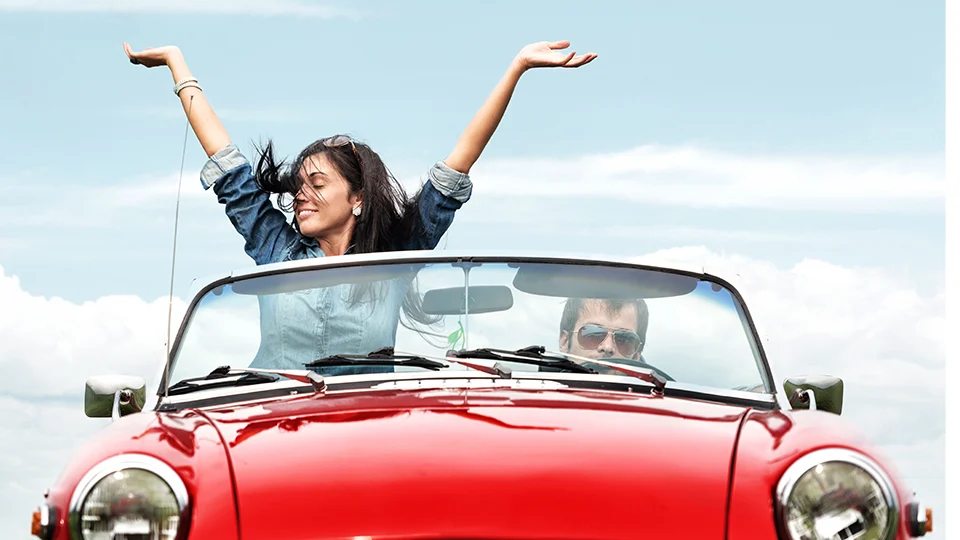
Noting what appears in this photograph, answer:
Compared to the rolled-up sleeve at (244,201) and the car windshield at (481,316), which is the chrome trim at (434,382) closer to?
the car windshield at (481,316)

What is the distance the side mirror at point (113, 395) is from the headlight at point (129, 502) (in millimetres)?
1130

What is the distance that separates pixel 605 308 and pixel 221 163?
2852 millimetres

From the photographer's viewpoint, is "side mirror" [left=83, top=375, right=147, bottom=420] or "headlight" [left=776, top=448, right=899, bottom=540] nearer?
"headlight" [left=776, top=448, right=899, bottom=540]

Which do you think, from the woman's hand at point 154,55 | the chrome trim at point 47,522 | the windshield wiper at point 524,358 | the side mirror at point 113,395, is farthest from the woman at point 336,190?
the chrome trim at point 47,522

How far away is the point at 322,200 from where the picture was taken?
252 inches

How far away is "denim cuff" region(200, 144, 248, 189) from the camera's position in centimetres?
658

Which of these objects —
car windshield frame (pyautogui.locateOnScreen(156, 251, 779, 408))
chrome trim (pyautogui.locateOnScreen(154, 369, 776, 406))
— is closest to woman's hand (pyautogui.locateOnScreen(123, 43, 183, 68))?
car windshield frame (pyautogui.locateOnScreen(156, 251, 779, 408))

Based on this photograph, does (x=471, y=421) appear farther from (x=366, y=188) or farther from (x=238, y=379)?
(x=366, y=188)

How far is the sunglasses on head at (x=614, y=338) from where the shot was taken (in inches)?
173

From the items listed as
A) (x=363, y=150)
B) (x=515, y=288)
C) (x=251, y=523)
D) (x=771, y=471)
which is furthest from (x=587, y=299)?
(x=363, y=150)

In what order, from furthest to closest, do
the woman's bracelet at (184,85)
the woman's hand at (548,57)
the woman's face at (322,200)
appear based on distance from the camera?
the woman's bracelet at (184,85) < the woman's face at (322,200) < the woman's hand at (548,57)

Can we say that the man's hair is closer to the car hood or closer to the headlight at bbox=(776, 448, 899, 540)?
the car hood

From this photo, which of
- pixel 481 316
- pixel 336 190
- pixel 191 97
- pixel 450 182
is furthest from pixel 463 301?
pixel 191 97

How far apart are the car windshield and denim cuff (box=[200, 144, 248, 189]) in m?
2.12
